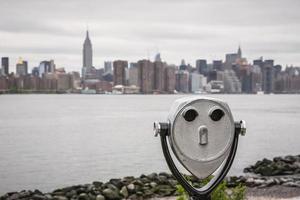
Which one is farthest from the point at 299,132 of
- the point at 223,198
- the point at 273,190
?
the point at 223,198

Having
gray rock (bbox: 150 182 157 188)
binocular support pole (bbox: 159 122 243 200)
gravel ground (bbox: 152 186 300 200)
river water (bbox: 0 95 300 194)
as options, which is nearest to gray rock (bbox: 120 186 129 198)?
gray rock (bbox: 150 182 157 188)

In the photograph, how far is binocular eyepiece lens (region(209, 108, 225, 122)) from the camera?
4.73 meters

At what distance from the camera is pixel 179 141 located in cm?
473

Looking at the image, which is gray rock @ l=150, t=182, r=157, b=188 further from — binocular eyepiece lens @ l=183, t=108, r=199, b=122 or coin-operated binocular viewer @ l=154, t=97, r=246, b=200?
binocular eyepiece lens @ l=183, t=108, r=199, b=122

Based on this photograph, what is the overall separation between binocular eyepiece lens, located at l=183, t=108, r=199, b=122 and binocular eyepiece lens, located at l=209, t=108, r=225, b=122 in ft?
0.42

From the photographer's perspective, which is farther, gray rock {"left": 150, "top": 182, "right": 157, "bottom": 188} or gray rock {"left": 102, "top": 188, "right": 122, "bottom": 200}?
gray rock {"left": 150, "top": 182, "right": 157, "bottom": 188}

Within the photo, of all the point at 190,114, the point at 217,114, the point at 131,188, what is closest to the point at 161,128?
the point at 190,114

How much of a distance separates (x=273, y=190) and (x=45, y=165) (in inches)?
596

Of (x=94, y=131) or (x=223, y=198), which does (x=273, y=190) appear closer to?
(x=223, y=198)

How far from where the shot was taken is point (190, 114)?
4723 mm

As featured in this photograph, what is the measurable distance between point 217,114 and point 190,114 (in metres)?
0.22

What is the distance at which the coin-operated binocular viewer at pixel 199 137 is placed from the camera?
472 centimetres

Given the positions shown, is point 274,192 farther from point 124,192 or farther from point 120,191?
point 120,191

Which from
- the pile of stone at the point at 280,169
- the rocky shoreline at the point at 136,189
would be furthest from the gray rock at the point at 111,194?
the pile of stone at the point at 280,169
